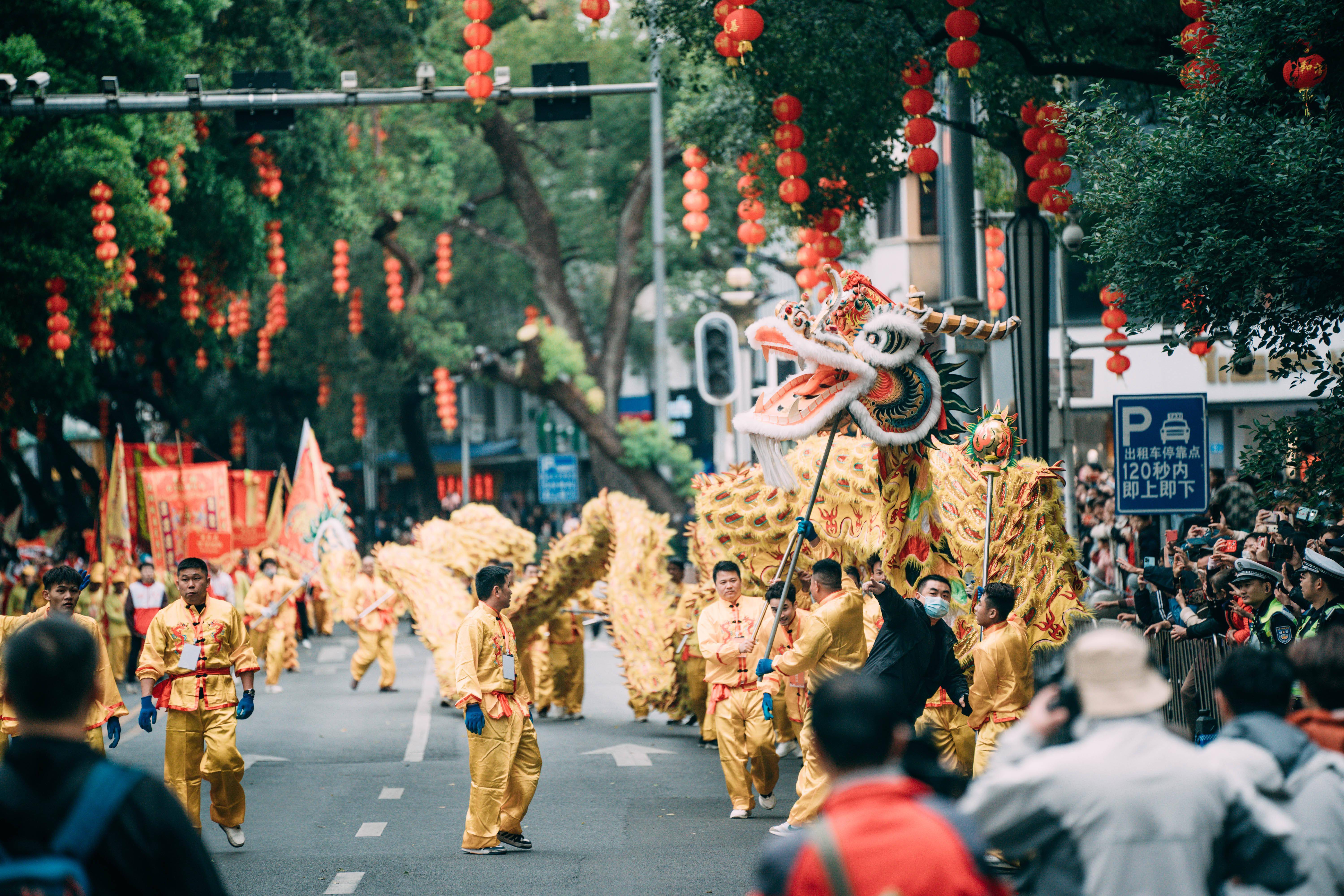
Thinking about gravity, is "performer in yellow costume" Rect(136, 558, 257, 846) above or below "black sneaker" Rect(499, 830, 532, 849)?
above

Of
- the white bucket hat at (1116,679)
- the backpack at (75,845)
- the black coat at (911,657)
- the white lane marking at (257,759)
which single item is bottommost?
the white lane marking at (257,759)

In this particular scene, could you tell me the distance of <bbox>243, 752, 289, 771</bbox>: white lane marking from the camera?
13.0 metres

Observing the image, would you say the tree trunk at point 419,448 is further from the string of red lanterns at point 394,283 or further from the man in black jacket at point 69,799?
the man in black jacket at point 69,799

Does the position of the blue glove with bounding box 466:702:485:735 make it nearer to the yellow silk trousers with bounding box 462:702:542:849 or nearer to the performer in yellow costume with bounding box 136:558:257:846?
the yellow silk trousers with bounding box 462:702:542:849

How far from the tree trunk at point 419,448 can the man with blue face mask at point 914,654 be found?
2739cm

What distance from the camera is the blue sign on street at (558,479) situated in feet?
95.0

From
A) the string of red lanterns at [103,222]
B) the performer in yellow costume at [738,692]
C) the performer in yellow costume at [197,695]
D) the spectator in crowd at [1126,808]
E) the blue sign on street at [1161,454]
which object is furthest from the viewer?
the string of red lanterns at [103,222]

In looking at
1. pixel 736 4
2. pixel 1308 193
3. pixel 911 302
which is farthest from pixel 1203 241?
pixel 736 4

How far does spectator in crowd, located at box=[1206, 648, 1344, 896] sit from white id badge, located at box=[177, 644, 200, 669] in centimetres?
647

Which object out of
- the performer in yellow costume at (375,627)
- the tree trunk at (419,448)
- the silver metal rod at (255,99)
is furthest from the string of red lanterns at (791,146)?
the tree trunk at (419,448)

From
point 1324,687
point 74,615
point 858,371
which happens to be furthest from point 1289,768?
point 74,615

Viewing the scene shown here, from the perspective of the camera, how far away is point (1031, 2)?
1246 centimetres

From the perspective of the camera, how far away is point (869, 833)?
3.25m

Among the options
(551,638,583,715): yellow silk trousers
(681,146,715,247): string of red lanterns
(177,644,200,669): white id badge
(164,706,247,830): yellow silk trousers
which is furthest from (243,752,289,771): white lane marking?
(681,146,715,247): string of red lanterns
